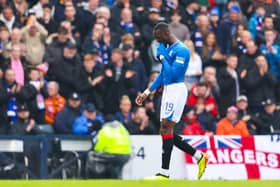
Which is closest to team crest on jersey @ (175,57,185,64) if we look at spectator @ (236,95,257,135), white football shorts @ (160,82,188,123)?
white football shorts @ (160,82,188,123)

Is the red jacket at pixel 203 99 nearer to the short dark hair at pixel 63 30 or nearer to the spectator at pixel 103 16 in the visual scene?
the spectator at pixel 103 16

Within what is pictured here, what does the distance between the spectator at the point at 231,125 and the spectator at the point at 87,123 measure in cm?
249

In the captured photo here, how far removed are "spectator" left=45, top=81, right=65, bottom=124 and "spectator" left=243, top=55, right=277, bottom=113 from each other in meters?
4.34

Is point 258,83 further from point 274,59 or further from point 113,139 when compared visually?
point 113,139

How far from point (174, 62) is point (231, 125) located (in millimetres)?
6250

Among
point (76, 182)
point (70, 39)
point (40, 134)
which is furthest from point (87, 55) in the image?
point (76, 182)

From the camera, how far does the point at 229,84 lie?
22.9 metres

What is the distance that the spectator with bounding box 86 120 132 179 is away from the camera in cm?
1977

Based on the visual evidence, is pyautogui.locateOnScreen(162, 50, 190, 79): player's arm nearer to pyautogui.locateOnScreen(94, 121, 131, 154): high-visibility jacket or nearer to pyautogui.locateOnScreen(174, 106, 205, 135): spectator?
pyautogui.locateOnScreen(94, 121, 131, 154): high-visibility jacket

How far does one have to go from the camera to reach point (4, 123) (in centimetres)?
2050

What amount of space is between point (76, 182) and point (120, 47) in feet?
28.6

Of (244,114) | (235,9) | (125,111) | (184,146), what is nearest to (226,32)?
(235,9)

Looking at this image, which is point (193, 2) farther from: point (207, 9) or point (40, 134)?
point (40, 134)

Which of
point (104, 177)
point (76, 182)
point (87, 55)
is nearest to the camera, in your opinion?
point (76, 182)
